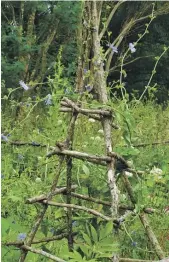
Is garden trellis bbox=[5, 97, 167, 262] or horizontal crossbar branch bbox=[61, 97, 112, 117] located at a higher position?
horizontal crossbar branch bbox=[61, 97, 112, 117]

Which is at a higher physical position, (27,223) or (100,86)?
(100,86)

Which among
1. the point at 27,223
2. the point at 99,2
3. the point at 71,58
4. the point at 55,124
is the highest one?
the point at 99,2

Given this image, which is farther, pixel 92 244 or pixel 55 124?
pixel 55 124

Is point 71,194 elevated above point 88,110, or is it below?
below

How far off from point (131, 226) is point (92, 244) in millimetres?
1021

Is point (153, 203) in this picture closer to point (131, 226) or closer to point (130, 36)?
point (131, 226)

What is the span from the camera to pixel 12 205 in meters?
2.83

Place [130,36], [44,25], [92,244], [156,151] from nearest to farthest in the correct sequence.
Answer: [92,244], [156,151], [44,25], [130,36]

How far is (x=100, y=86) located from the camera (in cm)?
179

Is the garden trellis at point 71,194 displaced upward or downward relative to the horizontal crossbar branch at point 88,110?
downward

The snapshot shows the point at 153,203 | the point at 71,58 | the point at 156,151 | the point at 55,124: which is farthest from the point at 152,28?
the point at 153,203

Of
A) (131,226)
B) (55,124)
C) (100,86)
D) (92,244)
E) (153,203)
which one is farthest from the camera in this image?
(55,124)

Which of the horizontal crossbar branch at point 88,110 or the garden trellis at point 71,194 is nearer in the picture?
the garden trellis at point 71,194

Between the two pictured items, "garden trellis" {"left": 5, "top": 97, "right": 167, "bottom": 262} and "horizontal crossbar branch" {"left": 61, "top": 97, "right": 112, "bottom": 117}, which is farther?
"horizontal crossbar branch" {"left": 61, "top": 97, "right": 112, "bottom": 117}
